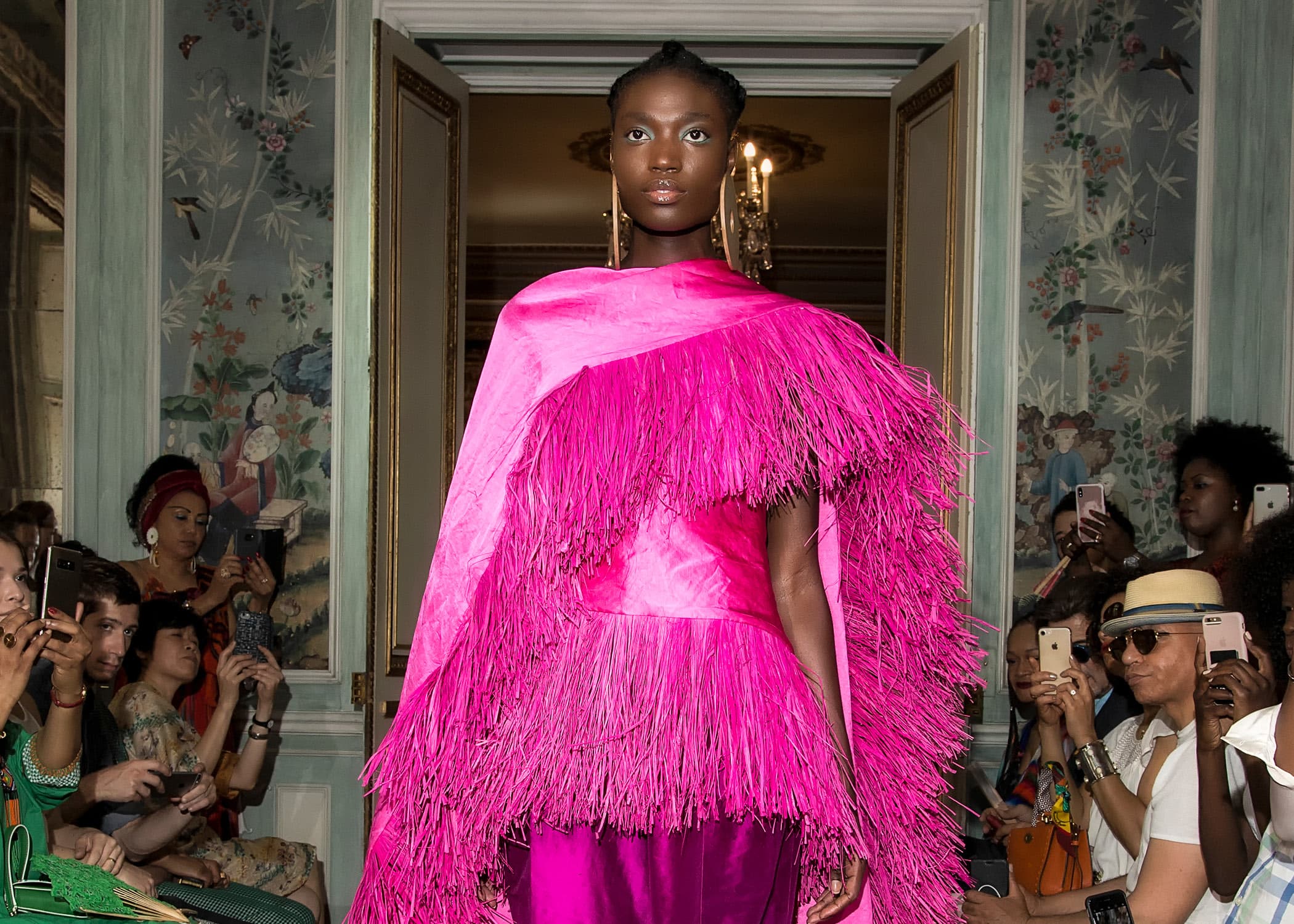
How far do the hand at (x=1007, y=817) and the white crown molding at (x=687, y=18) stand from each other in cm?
241

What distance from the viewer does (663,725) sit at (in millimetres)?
1316

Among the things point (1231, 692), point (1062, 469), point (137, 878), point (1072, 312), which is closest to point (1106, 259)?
point (1072, 312)

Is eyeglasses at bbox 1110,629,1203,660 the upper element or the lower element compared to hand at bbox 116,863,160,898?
upper

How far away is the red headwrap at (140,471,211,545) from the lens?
4.11 meters

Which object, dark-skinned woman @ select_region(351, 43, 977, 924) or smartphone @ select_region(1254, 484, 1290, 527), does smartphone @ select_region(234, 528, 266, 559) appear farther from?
dark-skinned woman @ select_region(351, 43, 977, 924)

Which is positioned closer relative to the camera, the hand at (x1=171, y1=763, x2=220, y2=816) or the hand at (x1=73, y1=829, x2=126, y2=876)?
the hand at (x1=73, y1=829, x2=126, y2=876)

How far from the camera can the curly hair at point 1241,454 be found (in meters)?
3.89

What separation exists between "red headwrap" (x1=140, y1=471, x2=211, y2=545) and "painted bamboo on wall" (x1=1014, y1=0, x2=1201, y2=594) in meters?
2.52

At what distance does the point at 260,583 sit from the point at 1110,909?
8.97ft

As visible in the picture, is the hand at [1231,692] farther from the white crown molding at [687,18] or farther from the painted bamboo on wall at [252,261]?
the painted bamboo on wall at [252,261]

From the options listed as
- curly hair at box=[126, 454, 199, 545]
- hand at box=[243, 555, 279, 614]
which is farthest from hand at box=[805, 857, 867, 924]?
curly hair at box=[126, 454, 199, 545]

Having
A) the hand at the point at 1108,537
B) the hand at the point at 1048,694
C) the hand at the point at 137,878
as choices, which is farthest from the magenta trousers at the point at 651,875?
the hand at the point at 1108,537

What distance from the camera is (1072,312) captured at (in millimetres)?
4375

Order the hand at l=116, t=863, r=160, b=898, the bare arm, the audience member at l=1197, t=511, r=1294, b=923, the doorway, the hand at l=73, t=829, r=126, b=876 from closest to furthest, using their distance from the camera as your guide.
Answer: the bare arm
the audience member at l=1197, t=511, r=1294, b=923
the hand at l=73, t=829, r=126, b=876
the hand at l=116, t=863, r=160, b=898
the doorway
